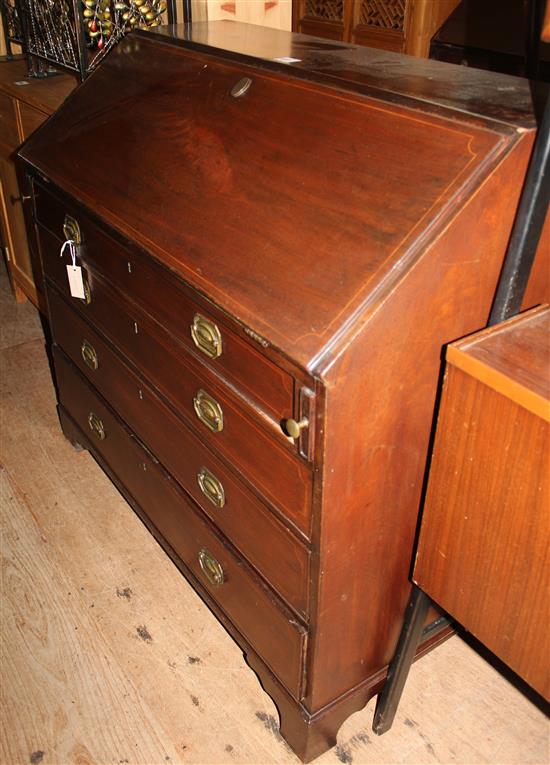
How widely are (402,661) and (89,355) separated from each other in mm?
1067

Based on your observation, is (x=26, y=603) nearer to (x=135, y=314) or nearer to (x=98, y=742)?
(x=98, y=742)

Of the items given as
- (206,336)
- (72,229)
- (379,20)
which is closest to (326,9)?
(379,20)

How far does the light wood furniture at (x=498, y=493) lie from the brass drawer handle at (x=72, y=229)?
3.26 feet

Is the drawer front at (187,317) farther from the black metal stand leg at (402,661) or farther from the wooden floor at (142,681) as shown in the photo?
the wooden floor at (142,681)

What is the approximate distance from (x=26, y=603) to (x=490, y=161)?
1.51 meters

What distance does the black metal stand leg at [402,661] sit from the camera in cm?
134

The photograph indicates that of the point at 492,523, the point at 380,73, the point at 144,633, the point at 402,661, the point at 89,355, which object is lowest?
the point at 144,633

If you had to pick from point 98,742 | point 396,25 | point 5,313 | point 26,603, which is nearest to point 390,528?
point 98,742

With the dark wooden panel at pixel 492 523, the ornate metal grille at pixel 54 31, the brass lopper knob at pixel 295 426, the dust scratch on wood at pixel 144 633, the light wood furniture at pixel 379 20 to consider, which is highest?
the ornate metal grille at pixel 54 31

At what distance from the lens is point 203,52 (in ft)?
5.05

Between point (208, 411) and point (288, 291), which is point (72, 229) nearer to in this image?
point (208, 411)

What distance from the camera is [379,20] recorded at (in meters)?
4.03

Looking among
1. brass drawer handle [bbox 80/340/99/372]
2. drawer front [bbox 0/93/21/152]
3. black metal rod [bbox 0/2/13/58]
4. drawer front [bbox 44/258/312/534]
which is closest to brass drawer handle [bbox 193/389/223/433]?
drawer front [bbox 44/258/312/534]

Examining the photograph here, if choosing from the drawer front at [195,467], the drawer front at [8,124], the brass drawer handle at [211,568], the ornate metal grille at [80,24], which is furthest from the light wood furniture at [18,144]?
the brass drawer handle at [211,568]
